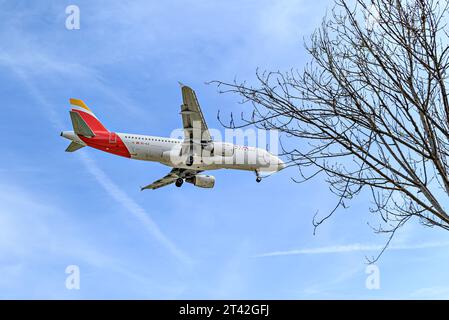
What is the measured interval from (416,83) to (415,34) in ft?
1.90

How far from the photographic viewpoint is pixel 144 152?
1053 inches

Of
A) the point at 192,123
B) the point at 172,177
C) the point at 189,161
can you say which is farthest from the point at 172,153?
the point at 172,177

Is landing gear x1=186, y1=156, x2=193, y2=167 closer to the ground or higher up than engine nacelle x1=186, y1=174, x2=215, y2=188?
higher up

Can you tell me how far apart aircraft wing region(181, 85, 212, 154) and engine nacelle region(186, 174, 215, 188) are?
346 cm

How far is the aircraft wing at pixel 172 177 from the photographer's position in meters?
29.5

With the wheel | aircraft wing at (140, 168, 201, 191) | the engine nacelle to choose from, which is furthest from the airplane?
the engine nacelle

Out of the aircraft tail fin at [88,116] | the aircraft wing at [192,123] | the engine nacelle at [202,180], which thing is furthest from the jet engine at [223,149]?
the aircraft tail fin at [88,116]

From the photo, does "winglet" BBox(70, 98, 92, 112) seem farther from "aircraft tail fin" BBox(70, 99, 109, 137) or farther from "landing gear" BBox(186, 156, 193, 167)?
"landing gear" BBox(186, 156, 193, 167)

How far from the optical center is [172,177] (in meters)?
29.9

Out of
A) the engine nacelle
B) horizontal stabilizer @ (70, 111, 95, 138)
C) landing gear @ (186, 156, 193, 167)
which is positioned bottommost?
the engine nacelle

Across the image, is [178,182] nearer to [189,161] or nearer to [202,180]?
[202,180]

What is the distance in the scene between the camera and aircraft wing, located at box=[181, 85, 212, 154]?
2211 cm

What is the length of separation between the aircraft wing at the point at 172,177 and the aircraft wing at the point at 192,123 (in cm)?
321

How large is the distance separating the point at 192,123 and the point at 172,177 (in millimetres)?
6554
